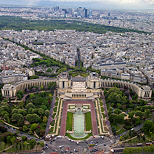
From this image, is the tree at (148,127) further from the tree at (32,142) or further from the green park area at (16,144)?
the tree at (32,142)

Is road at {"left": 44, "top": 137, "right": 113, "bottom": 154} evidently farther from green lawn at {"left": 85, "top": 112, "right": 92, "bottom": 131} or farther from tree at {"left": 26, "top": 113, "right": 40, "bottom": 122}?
tree at {"left": 26, "top": 113, "right": 40, "bottom": 122}

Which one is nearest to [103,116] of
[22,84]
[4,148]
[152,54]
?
[4,148]

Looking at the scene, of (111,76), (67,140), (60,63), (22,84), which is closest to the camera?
(67,140)

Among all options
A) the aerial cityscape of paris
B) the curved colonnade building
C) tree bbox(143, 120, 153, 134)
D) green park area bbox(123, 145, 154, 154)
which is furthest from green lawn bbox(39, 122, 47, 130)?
tree bbox(143, 120, 153, 134)

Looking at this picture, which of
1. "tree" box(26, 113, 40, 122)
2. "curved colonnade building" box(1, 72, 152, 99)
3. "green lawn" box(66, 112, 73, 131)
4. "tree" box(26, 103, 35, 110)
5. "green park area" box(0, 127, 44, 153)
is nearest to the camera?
"green park area" box(0, 127, 44, 153)

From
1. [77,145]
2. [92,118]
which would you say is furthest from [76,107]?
[77,145]

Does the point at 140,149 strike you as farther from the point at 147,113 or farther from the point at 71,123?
the point at 71,123

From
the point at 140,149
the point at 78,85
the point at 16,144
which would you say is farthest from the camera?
the point at 78,85

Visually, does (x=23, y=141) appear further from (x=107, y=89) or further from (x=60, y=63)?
(x=60, y=63)
